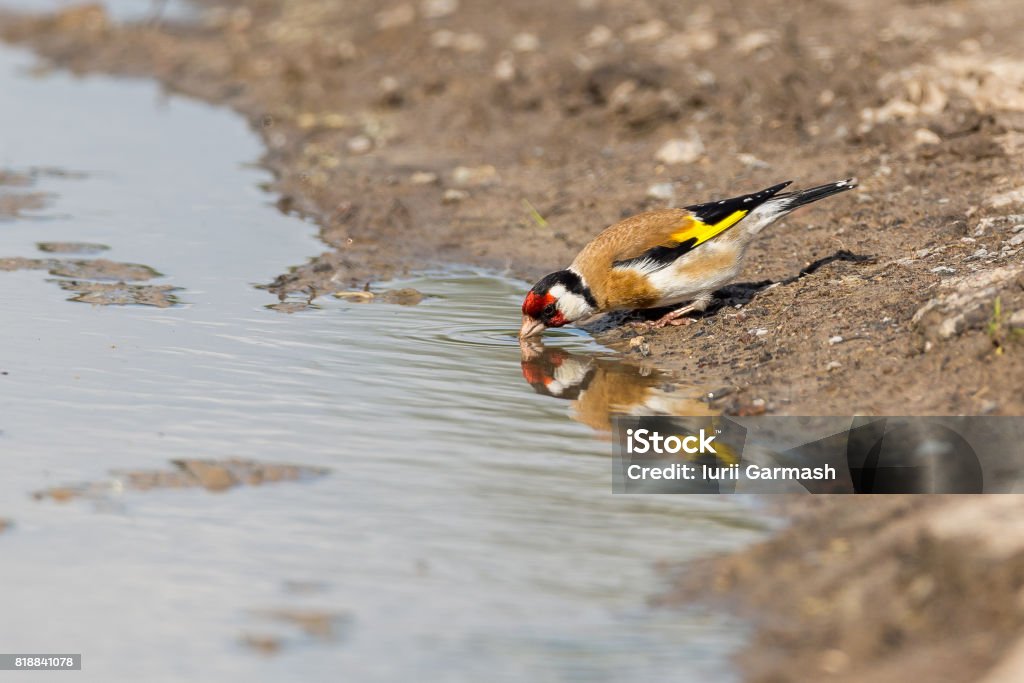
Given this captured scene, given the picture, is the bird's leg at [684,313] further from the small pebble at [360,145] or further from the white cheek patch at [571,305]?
the small pebble at [360,145]

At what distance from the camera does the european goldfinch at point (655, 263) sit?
7164mm

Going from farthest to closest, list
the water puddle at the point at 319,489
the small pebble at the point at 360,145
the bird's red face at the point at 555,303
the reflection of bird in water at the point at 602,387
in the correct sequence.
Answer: the small pebble at the point at 360,145
the bird's red face at the point at 555,303
the reflection of bird in water at the point at 602,387
the water puddle at the point at 319,489

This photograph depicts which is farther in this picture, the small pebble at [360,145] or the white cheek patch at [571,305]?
the small pebble at [360,145]

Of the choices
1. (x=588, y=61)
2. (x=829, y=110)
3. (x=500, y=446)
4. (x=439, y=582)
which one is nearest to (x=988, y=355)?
(x=500, y=446)

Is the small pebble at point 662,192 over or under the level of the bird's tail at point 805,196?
over

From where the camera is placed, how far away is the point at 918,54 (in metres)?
10.5

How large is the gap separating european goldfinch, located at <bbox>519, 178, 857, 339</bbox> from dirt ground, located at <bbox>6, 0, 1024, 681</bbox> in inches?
12.8

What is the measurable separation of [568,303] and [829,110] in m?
4.02

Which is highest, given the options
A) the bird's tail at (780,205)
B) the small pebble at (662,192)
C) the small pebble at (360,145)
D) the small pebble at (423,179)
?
the small pebble at (360,145)

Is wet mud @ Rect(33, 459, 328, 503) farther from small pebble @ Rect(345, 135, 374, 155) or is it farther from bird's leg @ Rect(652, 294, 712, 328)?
small pebble @ Rect(345, 135, 374, 155)

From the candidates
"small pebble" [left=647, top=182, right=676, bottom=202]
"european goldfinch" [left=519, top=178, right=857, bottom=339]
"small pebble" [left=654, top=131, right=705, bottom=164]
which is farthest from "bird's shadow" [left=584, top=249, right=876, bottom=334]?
"small pebble" [left=654, top=131, right=705, bottom=164]

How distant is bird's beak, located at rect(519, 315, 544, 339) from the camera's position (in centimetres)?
726

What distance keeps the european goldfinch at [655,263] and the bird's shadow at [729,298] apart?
0.35 metres

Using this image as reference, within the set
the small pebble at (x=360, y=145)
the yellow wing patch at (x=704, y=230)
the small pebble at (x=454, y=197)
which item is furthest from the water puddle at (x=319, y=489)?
the small pebble at (x=360, y=145)
